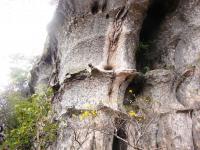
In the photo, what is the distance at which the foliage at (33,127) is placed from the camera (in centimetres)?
1103

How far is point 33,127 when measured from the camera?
1132 cm

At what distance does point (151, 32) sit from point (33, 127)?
6.01 meters

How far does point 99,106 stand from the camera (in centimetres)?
1105

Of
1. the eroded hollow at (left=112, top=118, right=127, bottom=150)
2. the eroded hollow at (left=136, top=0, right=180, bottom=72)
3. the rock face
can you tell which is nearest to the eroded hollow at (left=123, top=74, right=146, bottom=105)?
the rock face

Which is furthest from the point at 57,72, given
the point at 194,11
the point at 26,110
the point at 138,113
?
the point at 194,11

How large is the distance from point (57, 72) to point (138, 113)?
4.24 metres

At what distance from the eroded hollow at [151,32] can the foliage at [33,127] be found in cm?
386

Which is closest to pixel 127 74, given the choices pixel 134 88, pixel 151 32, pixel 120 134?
pixel 134 88

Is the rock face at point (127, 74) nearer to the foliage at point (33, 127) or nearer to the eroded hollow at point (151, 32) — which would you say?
the eroded hollow at point (151, 32)

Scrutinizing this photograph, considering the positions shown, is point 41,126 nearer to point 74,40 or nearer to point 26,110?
point 26,110

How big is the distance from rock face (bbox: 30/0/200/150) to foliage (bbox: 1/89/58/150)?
0.36m

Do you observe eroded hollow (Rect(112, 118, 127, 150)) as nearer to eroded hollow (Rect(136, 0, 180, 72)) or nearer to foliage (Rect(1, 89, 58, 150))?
→ foliage (Rect(1, 89, 58, 150))

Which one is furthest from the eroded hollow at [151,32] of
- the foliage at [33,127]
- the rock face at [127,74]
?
the foliage at [33,127]

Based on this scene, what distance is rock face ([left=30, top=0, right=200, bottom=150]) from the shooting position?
1087 centimetres
